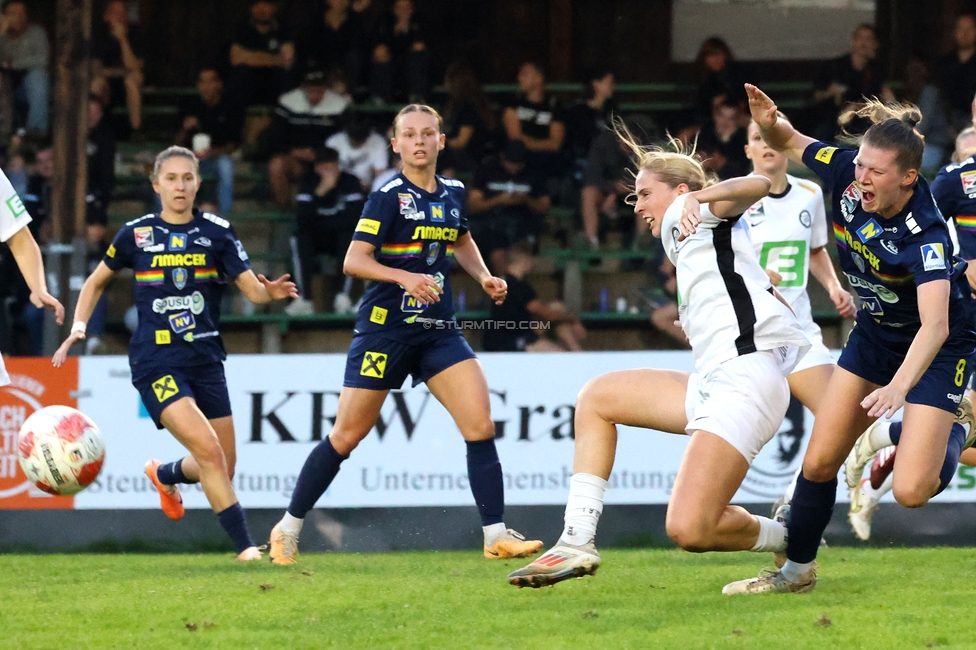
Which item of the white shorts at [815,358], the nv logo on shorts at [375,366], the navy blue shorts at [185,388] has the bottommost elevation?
the navy blue shorts at [185,388]

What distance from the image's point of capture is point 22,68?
12.5 m

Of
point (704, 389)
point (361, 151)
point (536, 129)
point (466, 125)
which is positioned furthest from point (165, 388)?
point (536, 129)

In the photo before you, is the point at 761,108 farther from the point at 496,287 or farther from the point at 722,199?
the point at 496,287

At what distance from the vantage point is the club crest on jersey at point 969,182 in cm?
622

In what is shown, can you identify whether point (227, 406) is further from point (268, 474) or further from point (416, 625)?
point (416, 625)

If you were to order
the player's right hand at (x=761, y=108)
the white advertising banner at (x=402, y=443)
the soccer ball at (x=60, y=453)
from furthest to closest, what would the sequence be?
the white advertising banner at (x=402, y=443), the soccer ball at (x=60, y=453), the player's right hand at (x=761, y=108)

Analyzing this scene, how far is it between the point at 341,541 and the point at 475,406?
2149 millimetres

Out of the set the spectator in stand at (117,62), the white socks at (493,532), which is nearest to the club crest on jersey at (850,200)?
the white socks at (493,532)

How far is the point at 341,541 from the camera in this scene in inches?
332

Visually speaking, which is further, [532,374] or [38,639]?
[532,374]

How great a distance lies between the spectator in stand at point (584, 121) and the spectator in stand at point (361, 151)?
1.66 meters

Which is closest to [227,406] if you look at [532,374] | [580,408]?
[532,374]

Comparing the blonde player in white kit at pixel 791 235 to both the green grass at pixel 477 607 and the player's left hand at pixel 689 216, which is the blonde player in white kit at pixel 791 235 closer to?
the green grass at pixel 477 607

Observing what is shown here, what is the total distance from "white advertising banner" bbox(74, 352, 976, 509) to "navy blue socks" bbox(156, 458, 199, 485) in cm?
94
